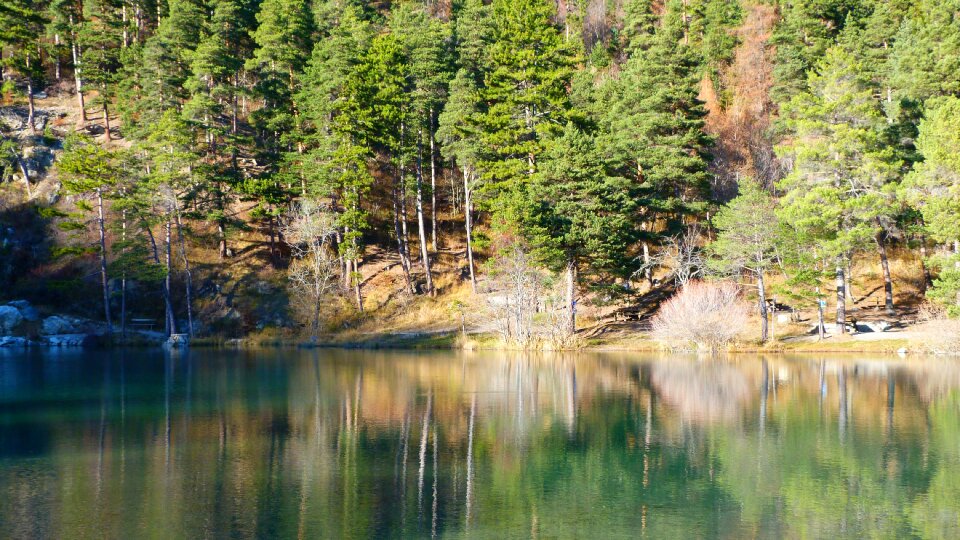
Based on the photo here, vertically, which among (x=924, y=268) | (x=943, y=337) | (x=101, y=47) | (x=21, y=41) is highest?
(x=21, y=41)

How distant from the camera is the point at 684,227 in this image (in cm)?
5238

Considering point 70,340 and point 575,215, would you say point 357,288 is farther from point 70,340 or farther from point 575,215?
Result: point 70,340

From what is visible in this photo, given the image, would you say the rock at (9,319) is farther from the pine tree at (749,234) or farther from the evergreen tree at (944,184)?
the evergreen tree at (944,184)

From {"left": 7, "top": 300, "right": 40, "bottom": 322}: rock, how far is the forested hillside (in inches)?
48.0

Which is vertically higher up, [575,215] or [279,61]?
[279,61]

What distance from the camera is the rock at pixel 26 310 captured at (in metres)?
53.0

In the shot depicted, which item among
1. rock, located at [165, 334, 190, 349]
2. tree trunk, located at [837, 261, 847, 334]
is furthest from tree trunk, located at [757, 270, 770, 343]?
rock, located at [165, 334, 190, 349]

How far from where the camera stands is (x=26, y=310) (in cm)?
5334

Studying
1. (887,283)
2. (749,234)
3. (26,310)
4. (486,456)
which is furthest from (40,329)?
(887,283)

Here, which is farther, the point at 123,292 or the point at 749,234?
the point at 123,292

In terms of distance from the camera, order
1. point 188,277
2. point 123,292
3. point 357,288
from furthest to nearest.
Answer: point 357,288
point 188,277
point 123,292

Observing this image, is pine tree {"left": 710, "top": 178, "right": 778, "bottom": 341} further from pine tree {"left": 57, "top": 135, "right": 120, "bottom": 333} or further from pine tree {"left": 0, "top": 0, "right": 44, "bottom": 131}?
pine tree {"left": 0, "top": 0, "right": 44, "bottom": 131}

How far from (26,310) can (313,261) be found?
1929 centimetres

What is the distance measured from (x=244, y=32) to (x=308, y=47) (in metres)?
7.60
